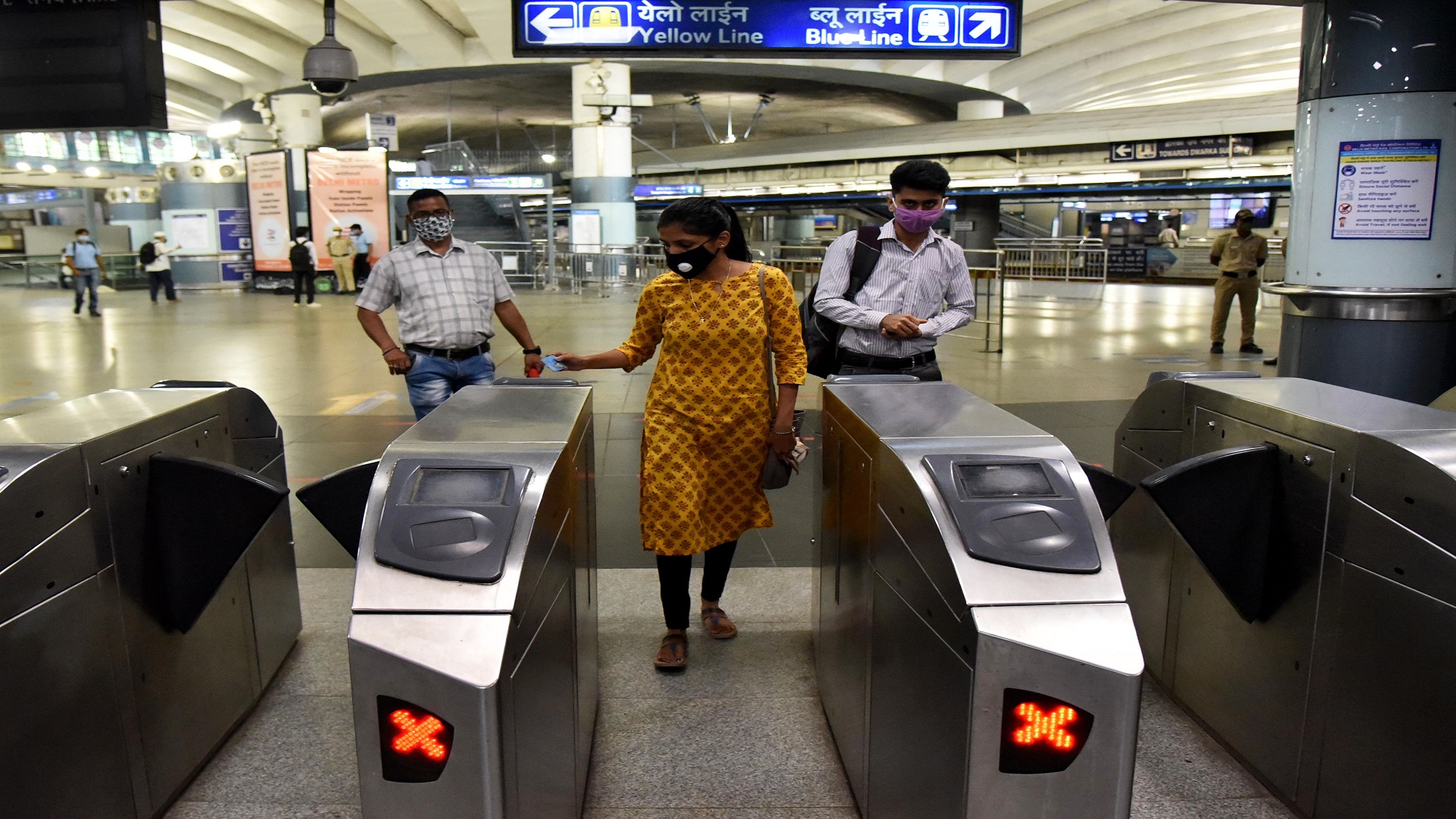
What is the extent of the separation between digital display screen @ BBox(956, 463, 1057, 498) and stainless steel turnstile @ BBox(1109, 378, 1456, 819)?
1.86ft

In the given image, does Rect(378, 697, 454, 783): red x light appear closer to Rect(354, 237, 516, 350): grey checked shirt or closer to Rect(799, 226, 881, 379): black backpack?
Rect(799, 226, 881, 379): black backpack

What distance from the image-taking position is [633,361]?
10.5ft

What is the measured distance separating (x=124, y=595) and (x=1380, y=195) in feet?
17.0

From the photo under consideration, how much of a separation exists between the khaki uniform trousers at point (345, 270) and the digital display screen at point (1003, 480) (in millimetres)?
20978

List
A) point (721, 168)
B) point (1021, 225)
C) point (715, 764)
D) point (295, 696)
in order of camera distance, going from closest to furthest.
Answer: point (715, 764)
point (295, 696)
point (721, 168)
point (1021, 225)

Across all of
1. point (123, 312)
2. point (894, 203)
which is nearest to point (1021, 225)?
point (123, 312)

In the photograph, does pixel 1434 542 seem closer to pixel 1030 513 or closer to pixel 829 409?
pixel 1030 513

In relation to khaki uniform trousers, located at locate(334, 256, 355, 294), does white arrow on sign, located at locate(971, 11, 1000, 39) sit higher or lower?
higher

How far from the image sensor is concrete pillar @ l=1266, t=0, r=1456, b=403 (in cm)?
463

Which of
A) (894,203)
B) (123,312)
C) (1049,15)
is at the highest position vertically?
(1049,15)

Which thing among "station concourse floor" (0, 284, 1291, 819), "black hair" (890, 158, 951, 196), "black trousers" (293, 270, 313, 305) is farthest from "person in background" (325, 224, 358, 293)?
"black hair" (890, 158, 951, 196)

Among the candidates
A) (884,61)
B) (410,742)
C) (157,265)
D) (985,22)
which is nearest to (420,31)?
(157,265)

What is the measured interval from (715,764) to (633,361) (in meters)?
1.24

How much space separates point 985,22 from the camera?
568 centimetres
